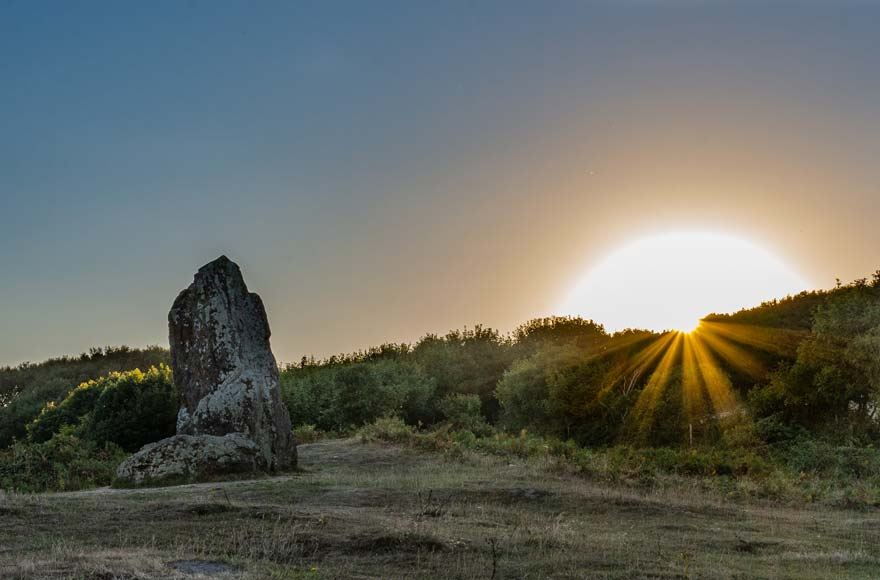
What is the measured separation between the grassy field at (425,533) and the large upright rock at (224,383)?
1861 millimetres

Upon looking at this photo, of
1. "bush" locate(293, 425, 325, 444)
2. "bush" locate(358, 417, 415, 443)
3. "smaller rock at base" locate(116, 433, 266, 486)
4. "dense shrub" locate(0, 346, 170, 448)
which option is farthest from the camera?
"dense shrub" locate(0, 346, 170, 448)

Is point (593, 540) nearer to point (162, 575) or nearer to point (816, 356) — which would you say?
point (162, 575)

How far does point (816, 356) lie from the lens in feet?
102

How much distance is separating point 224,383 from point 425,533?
41.1 feet

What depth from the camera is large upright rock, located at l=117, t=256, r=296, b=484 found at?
67.9ft

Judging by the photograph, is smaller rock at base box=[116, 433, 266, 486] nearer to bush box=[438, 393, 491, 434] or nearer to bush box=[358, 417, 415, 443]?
bush box=[358, 417, 415, 443]

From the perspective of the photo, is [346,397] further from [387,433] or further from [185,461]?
[185,461]

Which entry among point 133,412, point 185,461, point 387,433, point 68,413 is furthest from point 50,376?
point 185,461

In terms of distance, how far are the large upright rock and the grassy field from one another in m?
1.86

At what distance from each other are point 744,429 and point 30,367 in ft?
182

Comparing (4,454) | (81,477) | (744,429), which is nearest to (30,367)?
(4,454)

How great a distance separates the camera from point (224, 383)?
23328 millimetres

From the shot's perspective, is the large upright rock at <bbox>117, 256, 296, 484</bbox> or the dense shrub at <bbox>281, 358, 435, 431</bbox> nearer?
the large upright rock at <bbox>117, 256, 296, 484</bbox>

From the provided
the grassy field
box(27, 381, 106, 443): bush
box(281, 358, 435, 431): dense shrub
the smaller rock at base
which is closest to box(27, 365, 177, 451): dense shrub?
box(27, 381, 106, 443): bush
